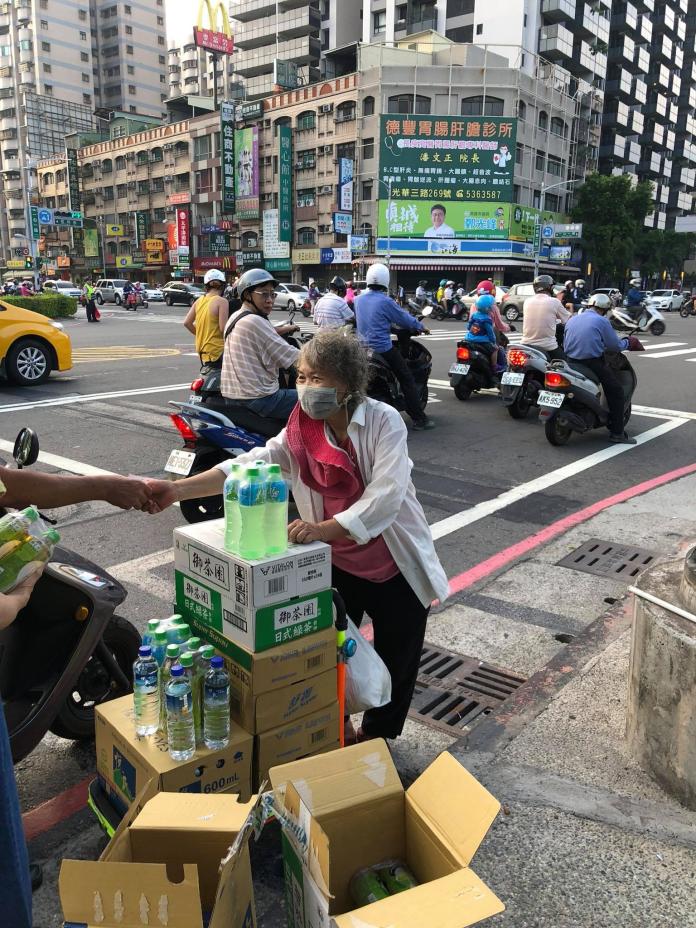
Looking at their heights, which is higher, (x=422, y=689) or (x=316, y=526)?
(x=316, y=526)

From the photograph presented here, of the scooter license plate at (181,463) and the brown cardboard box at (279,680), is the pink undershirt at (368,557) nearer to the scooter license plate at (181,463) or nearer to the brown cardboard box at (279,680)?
the brown cardboard box at (279,680)

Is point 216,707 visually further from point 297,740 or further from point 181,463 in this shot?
point 181,463

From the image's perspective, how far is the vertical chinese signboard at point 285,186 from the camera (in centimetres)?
5409

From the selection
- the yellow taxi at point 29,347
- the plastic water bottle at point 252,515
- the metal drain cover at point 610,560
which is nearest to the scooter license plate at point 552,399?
the metal drain cover at point 610,560

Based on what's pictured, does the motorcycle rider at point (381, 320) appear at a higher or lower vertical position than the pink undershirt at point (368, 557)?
higher

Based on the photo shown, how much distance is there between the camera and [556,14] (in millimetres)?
57469

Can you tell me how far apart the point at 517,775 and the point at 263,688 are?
1.11 metres

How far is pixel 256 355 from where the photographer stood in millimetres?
5816

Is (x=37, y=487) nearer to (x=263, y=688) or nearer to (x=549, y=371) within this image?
(x=263, y=688)

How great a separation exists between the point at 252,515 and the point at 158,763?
803mm

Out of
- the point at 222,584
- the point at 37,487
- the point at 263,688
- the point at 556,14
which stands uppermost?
the point at 556,14

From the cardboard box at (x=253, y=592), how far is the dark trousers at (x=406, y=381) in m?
6.28

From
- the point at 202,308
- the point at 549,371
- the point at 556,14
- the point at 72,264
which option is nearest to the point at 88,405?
the point at 202,308

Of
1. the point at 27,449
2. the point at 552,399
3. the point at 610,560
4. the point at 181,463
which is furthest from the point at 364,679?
the point at 552,399
